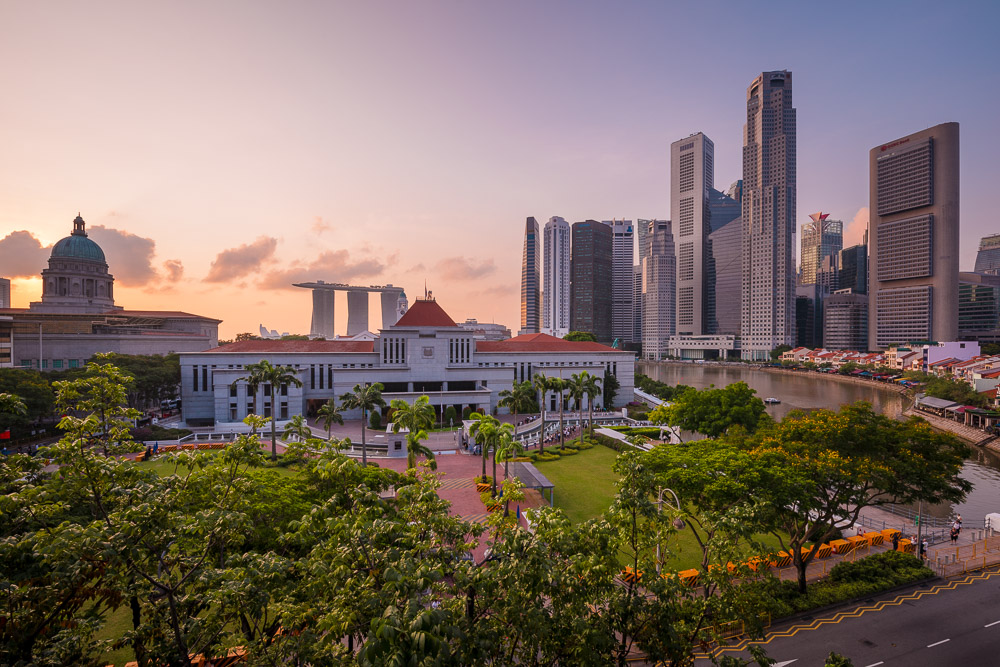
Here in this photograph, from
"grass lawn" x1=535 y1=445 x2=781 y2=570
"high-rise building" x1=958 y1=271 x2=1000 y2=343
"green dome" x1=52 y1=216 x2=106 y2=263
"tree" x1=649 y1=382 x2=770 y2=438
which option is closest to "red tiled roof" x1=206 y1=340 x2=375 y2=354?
"grass lawn" x1=535 y1=445 x2=781 y2=570

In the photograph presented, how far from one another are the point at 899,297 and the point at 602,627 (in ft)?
638

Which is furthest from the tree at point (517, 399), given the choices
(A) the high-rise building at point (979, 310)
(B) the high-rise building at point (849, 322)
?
(B) the high-rise building at point (849, 322)

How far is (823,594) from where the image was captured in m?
18.0

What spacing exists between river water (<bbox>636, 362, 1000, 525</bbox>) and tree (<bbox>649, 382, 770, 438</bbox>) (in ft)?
42.1

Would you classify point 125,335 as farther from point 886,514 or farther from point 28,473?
point 886,514

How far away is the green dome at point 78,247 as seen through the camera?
88938 mm

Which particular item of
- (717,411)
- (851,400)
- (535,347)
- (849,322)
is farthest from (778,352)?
(717,411)

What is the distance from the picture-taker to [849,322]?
570 ft

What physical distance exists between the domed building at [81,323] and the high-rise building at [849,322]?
702ft

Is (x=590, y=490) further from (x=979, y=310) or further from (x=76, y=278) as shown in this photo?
(x=979, y=310)

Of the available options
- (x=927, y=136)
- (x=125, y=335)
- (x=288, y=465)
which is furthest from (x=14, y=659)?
(x=927, y=136)

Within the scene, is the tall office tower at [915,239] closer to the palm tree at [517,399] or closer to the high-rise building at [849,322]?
the high-rise building at [849,322]

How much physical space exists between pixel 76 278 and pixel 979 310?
254 metres

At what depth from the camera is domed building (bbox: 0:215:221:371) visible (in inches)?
2581
